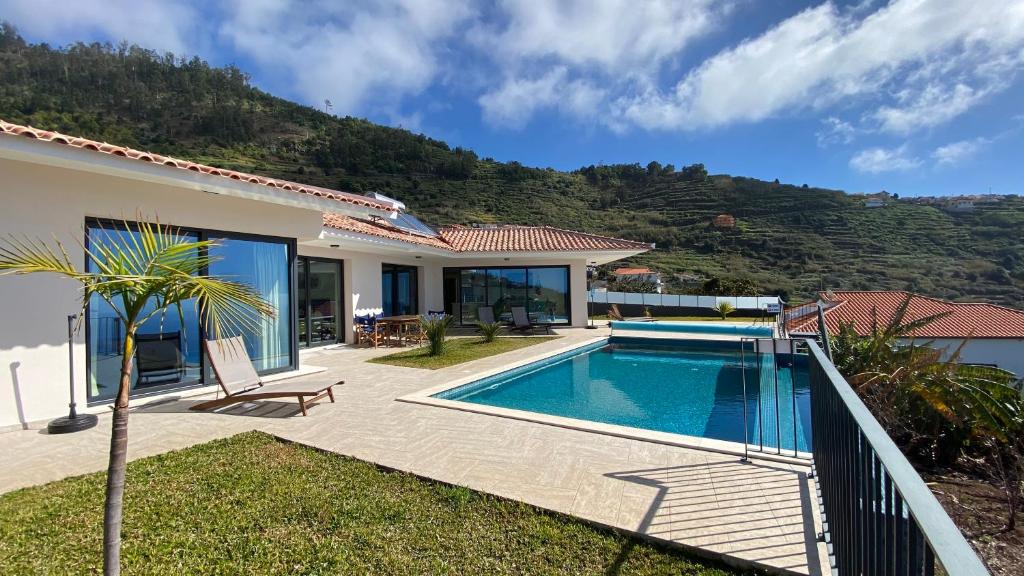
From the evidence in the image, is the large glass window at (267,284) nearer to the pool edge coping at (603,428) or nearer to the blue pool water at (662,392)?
the pool edge coping at (603,428)

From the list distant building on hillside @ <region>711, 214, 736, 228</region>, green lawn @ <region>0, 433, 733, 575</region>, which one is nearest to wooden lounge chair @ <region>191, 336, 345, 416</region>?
green lawn @ <region>0, 433, 733, 575</region>

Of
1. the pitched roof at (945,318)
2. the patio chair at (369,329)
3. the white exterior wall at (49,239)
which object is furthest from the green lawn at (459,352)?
the pitched roof at (945,318)

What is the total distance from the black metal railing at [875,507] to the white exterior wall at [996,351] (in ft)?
70.5

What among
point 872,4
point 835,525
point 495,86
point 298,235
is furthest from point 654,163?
point 835,525

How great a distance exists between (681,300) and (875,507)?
27.7 meters

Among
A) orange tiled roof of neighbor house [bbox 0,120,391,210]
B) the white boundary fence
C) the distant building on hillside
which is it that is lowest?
the white boundary fence

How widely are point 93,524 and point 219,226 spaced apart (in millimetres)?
5434

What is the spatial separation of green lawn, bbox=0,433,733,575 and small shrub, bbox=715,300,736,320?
2442 centimetres

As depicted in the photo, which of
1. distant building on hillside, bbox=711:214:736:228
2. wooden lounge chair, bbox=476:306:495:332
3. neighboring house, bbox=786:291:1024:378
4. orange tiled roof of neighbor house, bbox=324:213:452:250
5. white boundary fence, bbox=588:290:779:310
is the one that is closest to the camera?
orange tiled roof of neighbor house, bbox=324:213:452:250

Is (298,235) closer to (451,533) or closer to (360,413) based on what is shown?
(360,413)

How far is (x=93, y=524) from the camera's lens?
3.46m

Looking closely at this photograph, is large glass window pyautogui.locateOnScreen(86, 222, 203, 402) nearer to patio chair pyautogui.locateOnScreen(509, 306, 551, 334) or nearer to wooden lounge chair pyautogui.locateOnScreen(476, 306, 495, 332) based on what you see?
patio chair pyautogui.locateOnScreen(509, 306, 551, 334)

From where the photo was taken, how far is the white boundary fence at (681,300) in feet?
85.0

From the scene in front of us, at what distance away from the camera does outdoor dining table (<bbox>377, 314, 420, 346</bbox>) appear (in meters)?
13.9
